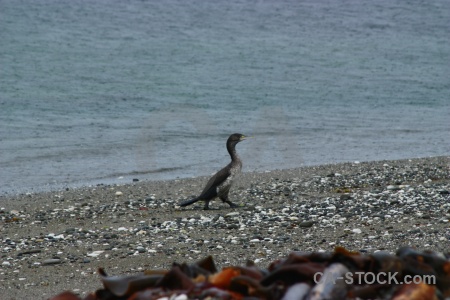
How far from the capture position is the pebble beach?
8.97 metres

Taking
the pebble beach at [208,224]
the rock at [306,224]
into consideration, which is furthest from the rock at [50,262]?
the rock at [306,224]

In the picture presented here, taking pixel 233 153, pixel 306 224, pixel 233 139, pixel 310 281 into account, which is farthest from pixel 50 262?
pixel 310 281

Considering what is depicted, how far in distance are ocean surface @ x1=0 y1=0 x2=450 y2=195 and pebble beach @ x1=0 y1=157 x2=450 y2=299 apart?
2714mm

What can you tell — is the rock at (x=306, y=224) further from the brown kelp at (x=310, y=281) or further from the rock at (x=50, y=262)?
the brown kelp at (x=310, y=281)

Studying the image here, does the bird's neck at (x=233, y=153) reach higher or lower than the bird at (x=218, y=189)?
higher

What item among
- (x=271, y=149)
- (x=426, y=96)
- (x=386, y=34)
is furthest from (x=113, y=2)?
(x=271, y=149)

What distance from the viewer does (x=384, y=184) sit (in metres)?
12.9

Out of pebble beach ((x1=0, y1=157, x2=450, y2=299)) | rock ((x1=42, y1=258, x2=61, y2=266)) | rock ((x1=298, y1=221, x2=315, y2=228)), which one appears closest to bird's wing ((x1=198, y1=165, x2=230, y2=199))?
pebble beach ((x1=0, y1=157, x2=450, y2=299))

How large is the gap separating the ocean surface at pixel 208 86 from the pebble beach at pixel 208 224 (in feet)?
8.90

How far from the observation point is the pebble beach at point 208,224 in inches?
353

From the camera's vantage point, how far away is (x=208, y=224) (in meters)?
10.8

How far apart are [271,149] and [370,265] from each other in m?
13.8

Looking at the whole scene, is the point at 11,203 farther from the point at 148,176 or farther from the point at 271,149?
the point at 271,149

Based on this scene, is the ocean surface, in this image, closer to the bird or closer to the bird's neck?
the bird's neck
